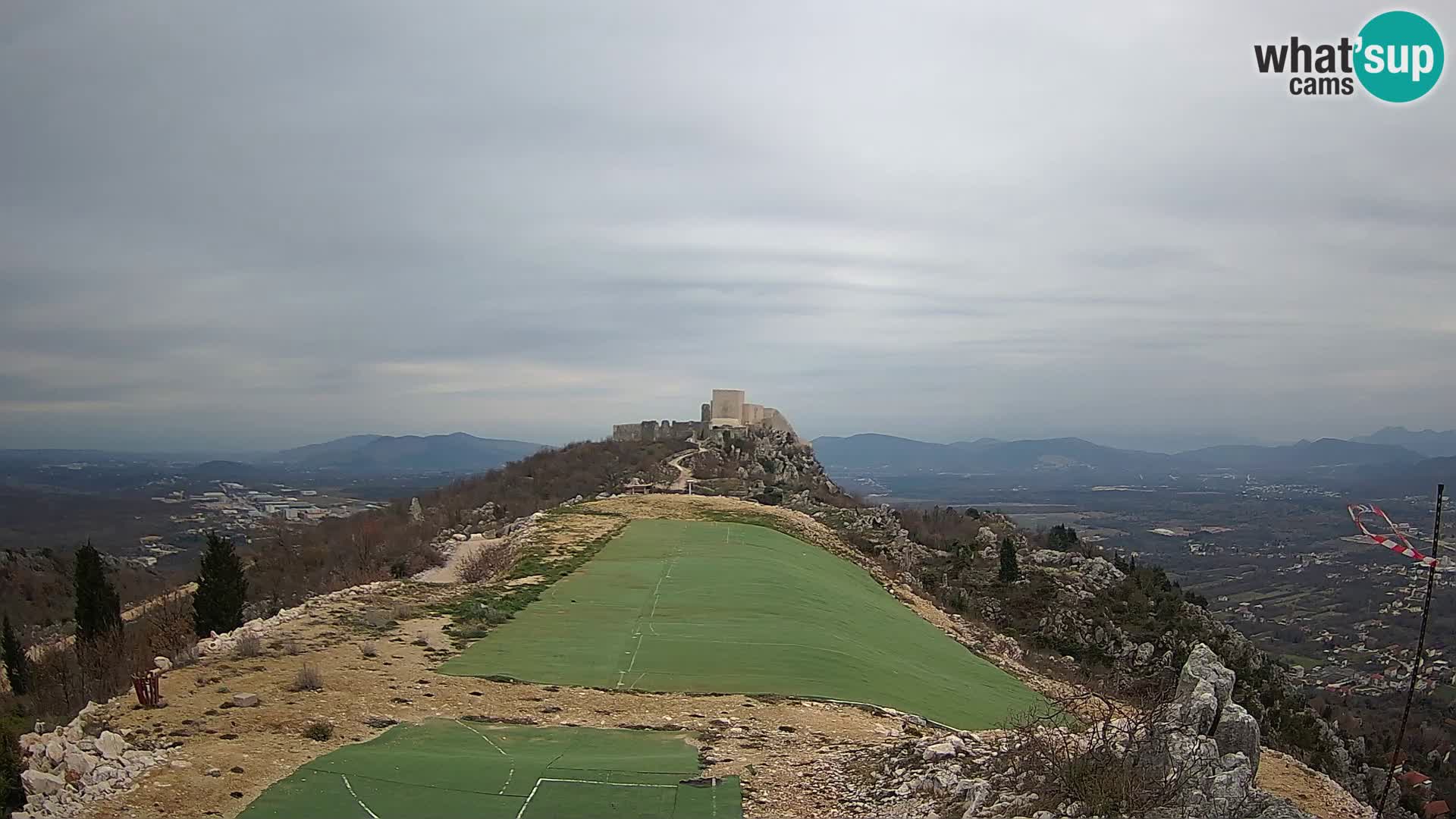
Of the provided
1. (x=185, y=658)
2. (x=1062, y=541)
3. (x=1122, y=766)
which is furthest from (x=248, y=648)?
(x=1062, y=541)

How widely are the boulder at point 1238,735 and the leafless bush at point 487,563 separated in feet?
59.2

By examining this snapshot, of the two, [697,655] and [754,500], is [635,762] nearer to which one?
[697,655]

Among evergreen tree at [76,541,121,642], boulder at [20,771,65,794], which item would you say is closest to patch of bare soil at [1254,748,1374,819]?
boulder at [20,771,65,794]

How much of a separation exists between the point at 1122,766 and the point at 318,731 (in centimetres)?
894

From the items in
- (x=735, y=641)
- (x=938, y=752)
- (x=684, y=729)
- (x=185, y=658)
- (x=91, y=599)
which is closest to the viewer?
(x=938, y=752)

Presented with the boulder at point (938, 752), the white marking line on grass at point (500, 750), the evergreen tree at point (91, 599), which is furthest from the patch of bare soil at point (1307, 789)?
the evergreen tree at point (91, 599)

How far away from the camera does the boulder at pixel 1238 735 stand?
8.57 meters

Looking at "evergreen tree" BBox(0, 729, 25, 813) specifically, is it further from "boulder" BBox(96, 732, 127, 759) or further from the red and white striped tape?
the red and white striped tape

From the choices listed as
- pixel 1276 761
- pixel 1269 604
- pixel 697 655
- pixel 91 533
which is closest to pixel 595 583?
pixel 697 655

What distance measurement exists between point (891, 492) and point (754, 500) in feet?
436

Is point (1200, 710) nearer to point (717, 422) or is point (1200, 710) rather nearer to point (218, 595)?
point (218, 595)

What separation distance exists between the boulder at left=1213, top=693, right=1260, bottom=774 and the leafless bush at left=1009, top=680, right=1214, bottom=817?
441 mm

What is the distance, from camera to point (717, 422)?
7462cm

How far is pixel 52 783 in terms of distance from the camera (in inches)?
329
